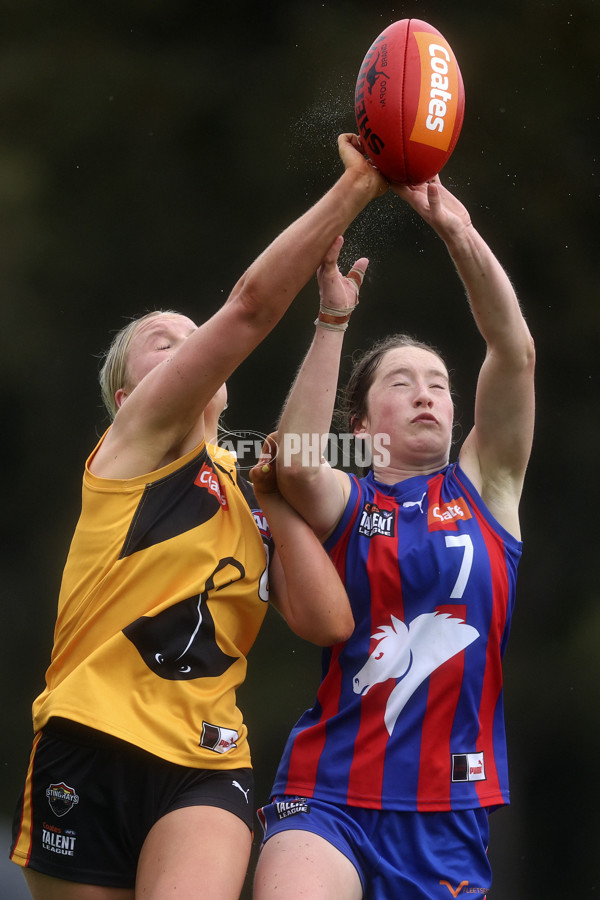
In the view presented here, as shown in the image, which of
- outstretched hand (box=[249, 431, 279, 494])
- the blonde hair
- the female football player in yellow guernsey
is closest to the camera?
the female football player in yellow guernsey

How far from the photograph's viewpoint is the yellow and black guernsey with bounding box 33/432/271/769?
6.17ft

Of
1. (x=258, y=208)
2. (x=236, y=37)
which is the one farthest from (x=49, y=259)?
(x=236, y=37)

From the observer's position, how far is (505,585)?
220 centimetres

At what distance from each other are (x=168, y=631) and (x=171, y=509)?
257 millimetres

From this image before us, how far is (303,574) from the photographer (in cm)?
203

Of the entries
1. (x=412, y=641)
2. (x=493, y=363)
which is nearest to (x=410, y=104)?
(x=493, y=363)

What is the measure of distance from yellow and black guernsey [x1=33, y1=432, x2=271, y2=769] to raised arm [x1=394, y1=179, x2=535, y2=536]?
0.61 m

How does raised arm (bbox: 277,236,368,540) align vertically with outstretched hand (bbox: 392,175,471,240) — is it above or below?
below

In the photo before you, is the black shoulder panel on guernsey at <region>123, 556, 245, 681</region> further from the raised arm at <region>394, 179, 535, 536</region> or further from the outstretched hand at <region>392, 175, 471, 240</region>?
the outstretched hand at <region>392, 175, 471, 240</region>

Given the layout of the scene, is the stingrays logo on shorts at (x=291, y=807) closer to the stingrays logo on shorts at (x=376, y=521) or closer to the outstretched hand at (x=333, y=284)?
the stingrays logo on shorts at (x=376, y=521)

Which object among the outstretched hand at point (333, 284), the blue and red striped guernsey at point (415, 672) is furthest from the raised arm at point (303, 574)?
the outstretched hand at point (333, 284)

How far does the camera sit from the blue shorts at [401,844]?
195cm

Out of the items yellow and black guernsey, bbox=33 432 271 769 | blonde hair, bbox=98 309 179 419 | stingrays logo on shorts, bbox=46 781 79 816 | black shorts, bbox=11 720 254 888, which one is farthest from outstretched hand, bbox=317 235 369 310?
stingrays logo on shorts, bbox=46 781 79 816

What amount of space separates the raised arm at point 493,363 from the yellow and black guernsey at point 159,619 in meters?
0.61
